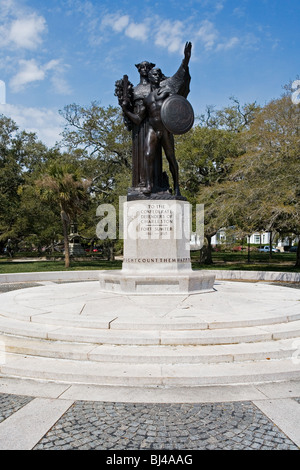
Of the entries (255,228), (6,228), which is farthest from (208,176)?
(6,228)

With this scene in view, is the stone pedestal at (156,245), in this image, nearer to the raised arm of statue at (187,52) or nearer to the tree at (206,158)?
the raised arm of statue at (187,52)

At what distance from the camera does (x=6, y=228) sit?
32500 millimetres

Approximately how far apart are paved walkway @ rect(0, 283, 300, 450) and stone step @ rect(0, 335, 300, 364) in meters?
0.82

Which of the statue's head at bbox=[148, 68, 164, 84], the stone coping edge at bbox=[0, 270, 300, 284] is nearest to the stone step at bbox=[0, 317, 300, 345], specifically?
the statue's head at bbox=[148, 68, 164, 84]

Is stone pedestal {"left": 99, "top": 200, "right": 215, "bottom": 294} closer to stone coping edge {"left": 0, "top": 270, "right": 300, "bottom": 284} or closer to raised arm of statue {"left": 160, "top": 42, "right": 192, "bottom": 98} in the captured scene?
raised arm of statue {"left": 160, "top": 42, "right": 192, "bottom": 98}

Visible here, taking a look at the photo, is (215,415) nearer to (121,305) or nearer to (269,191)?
(121,305)

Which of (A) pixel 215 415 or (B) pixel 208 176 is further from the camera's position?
(B) pixel 208 176

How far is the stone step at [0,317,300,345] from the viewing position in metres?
5.71

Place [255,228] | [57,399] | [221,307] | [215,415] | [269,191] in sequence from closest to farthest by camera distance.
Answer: [215,415] → [57,399] → [221,307] → [269,191] → [255,228]

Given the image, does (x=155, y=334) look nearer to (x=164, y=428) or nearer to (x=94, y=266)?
(x=164, y=428)

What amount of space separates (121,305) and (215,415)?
13.6ft

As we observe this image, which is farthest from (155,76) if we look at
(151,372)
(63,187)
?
(63,187)

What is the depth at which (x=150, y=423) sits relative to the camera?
3695mm

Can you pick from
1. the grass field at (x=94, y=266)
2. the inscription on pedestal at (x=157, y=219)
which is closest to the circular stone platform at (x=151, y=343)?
the inscription on pedestal at (x=157, y=219)
